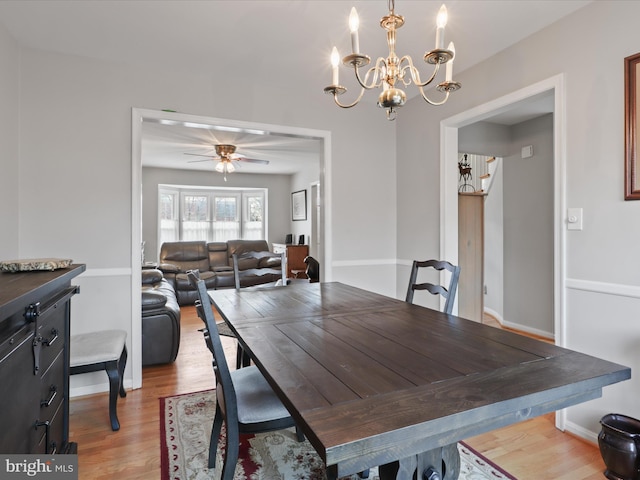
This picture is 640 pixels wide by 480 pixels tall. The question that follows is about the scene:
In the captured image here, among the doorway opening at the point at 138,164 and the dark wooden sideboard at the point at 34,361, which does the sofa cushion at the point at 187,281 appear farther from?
the dark wooden sideboard at the point at 34,361

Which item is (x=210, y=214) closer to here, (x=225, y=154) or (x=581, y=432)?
(x=225, y=154)

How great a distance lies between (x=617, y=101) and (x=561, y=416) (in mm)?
1881

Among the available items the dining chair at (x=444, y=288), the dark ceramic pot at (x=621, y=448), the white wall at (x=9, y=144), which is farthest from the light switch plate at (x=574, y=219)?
the white wall at (x=9, y=144)

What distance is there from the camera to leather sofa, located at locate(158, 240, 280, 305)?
5.80 metres

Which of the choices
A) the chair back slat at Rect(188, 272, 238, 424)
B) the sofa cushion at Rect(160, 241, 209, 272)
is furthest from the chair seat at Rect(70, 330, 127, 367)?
the sofa cushion at Rect(160, 241, 209, 272)

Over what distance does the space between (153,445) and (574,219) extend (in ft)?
9.27

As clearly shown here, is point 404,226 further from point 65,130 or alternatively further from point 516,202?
point 65,130

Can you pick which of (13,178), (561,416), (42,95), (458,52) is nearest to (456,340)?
(561,416)

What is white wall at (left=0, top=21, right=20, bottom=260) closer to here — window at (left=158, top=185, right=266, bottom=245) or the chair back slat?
the chair back slat

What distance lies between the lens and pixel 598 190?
202 centimetres

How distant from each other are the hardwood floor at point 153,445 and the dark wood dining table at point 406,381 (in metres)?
0.92

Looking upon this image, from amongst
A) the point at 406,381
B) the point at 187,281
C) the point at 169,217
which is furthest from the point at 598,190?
the point at 169,217

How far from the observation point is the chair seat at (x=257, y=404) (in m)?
1.40

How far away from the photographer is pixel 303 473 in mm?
1729
